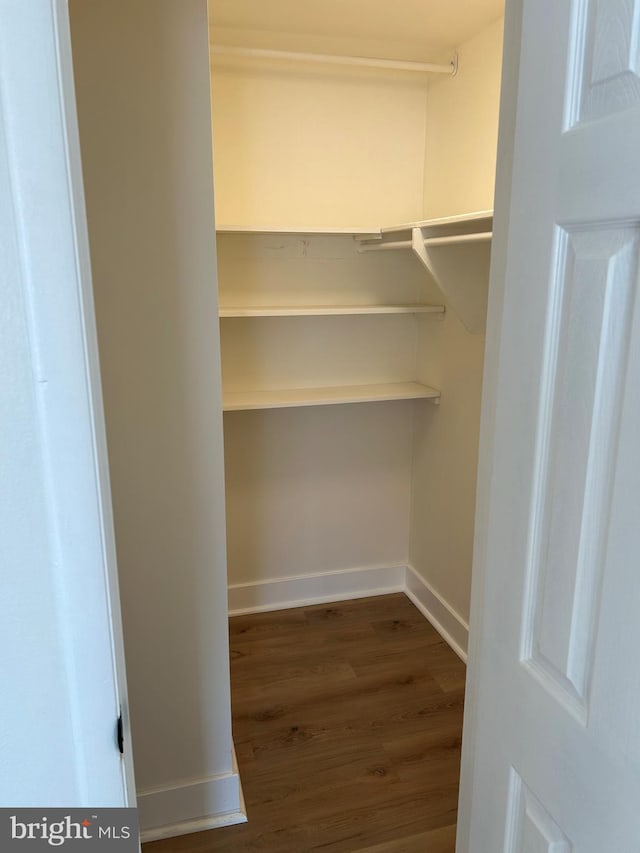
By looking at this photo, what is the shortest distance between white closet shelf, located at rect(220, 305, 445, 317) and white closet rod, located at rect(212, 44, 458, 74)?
898 mm

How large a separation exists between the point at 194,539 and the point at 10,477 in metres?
1.04

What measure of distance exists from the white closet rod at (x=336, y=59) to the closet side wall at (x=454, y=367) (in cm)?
9

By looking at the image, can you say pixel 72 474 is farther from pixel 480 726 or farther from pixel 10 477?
pixel 480 726

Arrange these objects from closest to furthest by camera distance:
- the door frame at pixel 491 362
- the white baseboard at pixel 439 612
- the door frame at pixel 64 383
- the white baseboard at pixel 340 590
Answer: the door frame at pixel 64 383
the door frame at pixel 491 362
the white baseboard at pixel 439 612
the white baseboard at pixel 340 590

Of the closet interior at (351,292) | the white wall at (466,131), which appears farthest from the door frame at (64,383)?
the white wall at (466,131)

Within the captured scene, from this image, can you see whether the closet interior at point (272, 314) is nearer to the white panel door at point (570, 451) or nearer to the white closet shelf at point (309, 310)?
the white closet shelf at point (309, 310)

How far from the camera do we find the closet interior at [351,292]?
2260mm

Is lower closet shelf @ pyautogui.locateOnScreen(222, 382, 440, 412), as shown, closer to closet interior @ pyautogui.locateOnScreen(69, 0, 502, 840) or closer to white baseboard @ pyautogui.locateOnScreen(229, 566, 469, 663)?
closet interior @ pyautogui.locateOnScreen(69, 0, 502, 840)

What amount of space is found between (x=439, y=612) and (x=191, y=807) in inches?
54.7

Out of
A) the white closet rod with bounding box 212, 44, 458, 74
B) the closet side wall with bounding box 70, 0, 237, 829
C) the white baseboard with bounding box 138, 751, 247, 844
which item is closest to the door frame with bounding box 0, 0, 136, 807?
the closet side wall with bounding box 70, 0, 237, 829

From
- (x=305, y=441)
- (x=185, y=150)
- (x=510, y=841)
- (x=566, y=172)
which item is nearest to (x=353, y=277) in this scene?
(x=305, y=441)

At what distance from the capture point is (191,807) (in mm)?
1837

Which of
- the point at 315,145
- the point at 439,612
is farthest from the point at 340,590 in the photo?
the point at 315,145

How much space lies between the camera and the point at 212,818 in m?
1.85
